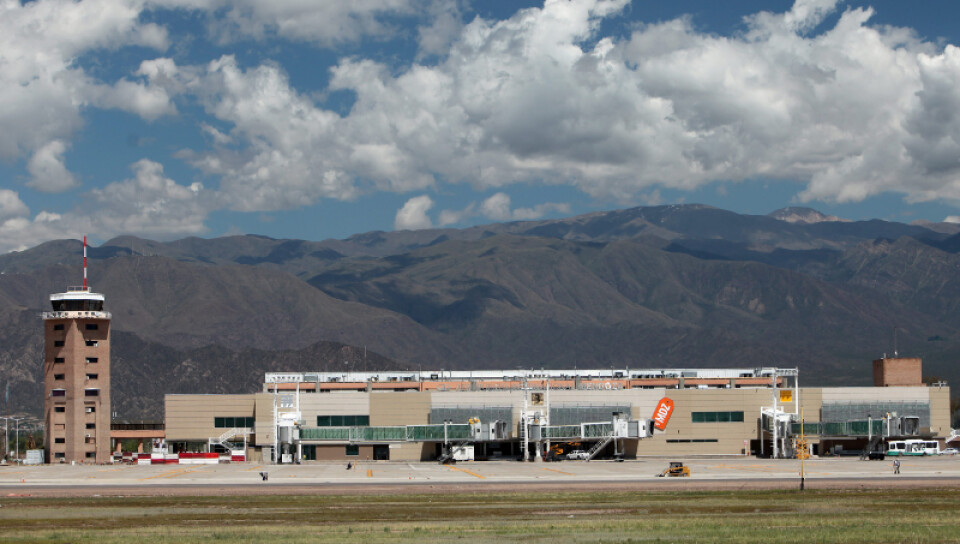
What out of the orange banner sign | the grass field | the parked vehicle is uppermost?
the orange banner sign

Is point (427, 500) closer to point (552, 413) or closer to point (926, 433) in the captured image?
point (552, 413)

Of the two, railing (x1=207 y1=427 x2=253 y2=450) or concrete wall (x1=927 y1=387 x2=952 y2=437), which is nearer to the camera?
railing (x1=207 y1=427 x2=253 y2=450)

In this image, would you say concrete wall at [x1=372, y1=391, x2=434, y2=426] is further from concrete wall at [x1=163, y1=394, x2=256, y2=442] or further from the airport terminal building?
concrete wall at [x1=163, y1=394, x2=256, y2=442]

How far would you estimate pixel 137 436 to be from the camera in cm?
19600

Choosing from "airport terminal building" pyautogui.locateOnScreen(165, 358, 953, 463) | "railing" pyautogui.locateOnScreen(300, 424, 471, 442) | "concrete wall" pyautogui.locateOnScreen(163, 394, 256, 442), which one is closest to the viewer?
"airport terminal building" pyautogui.locateOnScreen(165, 358, 953, 463)

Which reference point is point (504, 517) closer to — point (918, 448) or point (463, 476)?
point (463, 476)

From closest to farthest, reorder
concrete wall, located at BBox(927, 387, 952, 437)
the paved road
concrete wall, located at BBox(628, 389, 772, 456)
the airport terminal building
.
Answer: the paved road, the airport terminal building, concrete wall, located at BBox(628, 389, 772, 456), concrete wall, located at BBox(927, 387, 952, 437)

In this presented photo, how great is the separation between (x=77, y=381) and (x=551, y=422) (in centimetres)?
7911

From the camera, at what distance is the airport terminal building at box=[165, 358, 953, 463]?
165000mm

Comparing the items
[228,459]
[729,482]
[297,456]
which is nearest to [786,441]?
[729,482]

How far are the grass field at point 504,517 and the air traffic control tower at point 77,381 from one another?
307 ft

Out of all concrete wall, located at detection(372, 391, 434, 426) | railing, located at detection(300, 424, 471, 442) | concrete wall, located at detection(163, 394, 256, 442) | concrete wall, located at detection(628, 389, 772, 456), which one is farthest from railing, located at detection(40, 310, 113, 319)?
concrete wall, located at detection(628, 389, 772, 456)

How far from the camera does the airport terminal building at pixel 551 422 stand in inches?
6496

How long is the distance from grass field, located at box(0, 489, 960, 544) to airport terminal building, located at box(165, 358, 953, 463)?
65.8 m
